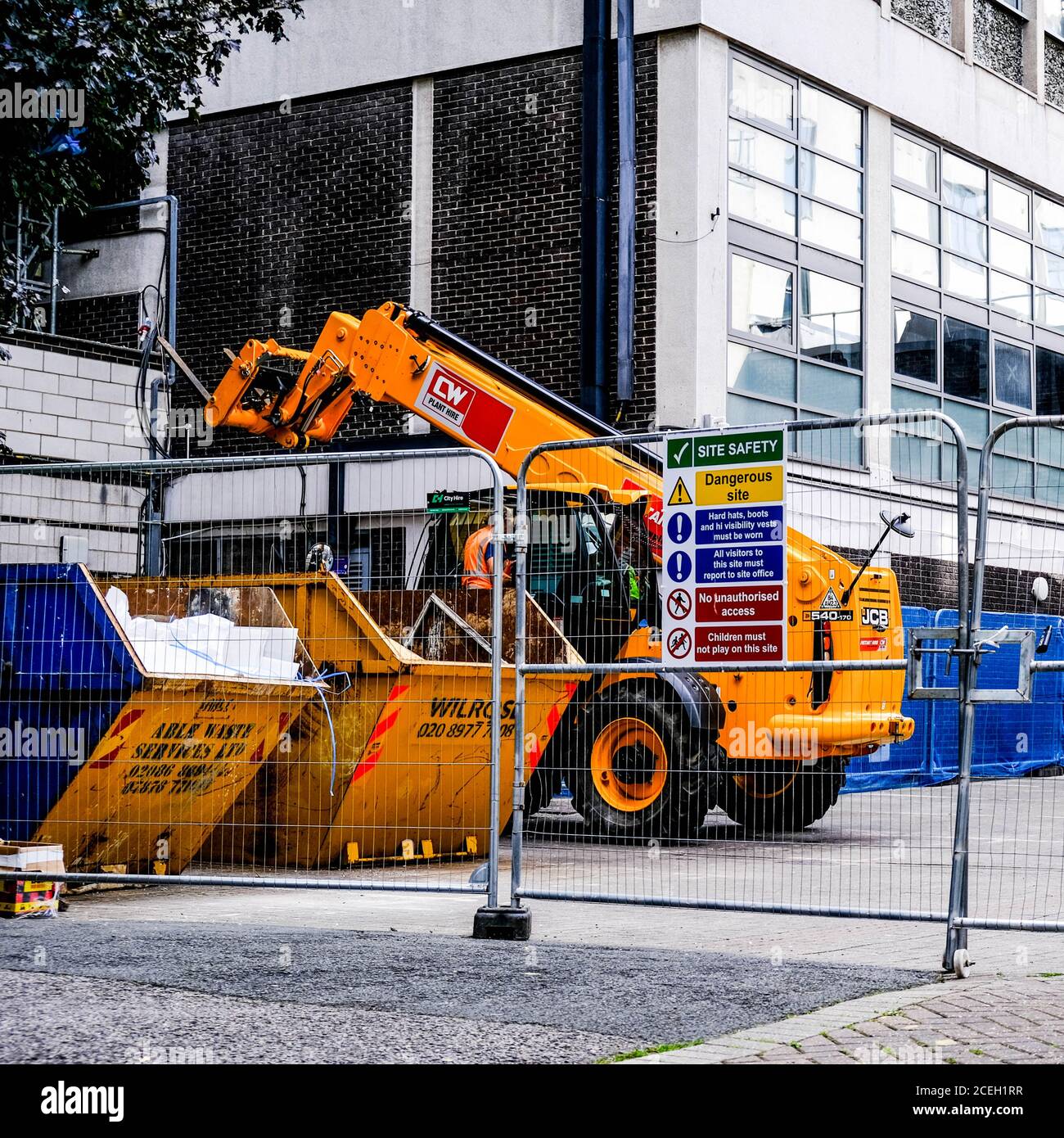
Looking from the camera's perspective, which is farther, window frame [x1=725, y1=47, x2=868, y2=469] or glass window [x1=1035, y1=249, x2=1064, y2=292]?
glass window [x1=1035, y1=249, x2=1064, y2=292]

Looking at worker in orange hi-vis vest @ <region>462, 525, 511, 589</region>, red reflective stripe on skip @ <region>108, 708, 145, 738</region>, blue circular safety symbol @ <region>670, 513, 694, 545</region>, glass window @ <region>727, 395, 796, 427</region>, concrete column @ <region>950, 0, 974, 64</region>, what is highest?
concrete column @ <region>950, 0, 974, 64</region>

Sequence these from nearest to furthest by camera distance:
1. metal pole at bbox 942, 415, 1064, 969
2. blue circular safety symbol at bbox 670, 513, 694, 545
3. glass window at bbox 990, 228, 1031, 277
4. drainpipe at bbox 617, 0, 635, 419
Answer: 1. metal pole at bbox 942, 415, 1064, 969
2. blue circular safety symbol at bbox 670, 513, 694, 545
3. drainpipe at bbox 617, 0, 635, 419
4. glass window at bbox 990, 228, 1031, 277

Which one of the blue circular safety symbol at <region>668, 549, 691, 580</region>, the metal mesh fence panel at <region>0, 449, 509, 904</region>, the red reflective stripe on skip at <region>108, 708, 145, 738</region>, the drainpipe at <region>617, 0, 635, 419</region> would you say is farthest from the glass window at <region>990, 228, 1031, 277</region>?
the red reflective stripe on skip at <region>108, 708, 145, 738</region>

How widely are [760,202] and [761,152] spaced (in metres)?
0.58

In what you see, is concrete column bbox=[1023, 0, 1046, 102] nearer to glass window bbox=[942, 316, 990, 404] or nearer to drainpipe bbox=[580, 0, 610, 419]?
glass window bbox=[942, 316, 990, 404]

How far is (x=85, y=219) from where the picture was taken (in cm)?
2203

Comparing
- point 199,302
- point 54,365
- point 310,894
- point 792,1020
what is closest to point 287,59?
point 199,302

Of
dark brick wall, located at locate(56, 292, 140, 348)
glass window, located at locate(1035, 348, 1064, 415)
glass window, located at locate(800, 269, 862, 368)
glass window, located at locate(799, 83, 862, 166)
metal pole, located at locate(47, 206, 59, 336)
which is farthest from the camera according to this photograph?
glass window, located at locate(1035, 348, 1064, 415)

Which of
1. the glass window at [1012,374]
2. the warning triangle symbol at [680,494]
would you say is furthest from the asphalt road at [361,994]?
the glass window at [1012,374]

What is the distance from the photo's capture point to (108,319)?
22219 millimetres

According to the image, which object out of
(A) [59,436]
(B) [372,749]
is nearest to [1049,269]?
(A) [59,436]

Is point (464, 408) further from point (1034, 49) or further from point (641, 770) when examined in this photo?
point (1034, 49)

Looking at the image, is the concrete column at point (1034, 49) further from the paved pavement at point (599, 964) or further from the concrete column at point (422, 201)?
the paved pavement at point (599, 964)

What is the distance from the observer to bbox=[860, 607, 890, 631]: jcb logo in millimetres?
9524
